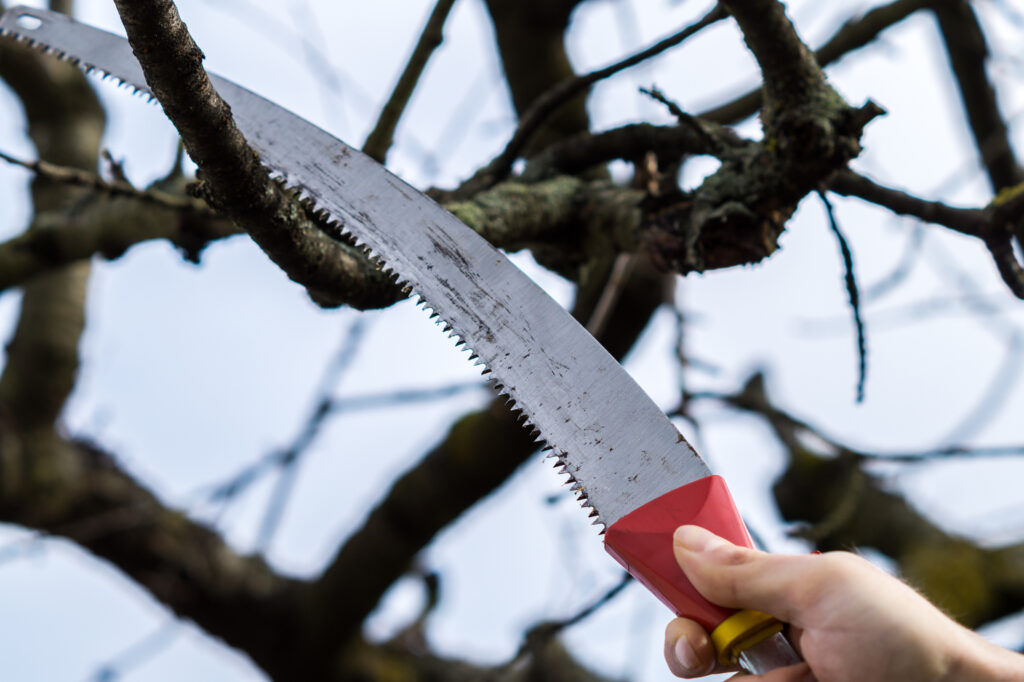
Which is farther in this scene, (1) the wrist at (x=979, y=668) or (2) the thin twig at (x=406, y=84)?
(2) the thin twig at (x=406, y=84)

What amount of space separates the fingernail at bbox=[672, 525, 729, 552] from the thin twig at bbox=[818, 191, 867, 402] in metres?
0.39

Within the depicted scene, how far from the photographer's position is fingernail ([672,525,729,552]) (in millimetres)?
640

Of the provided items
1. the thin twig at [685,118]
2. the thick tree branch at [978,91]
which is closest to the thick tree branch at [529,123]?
the thin twig at [685,118]

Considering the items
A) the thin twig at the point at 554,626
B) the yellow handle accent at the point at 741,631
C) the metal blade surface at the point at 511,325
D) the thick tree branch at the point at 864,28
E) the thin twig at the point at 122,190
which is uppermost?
the thick tree branch at the point at 864,28

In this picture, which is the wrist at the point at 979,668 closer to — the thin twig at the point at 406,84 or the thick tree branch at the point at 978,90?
the thin twig at the point at 406,84

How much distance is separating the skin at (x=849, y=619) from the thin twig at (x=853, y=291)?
1.28 ft

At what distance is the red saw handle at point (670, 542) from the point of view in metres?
0.65

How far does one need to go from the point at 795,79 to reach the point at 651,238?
0.24 m

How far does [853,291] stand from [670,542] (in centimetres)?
41

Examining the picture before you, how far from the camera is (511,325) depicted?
767mm

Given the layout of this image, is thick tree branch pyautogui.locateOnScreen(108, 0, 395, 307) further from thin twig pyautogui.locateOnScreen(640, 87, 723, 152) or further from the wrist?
the wrist

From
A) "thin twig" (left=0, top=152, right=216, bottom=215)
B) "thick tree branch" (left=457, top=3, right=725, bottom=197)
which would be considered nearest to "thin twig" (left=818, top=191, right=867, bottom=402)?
"thick tree branch" (left=457, top=3, right=725, bottom=197)

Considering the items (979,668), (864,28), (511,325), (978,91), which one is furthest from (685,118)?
(978,91)

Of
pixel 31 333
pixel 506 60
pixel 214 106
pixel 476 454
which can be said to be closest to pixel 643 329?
pixel 476 454
